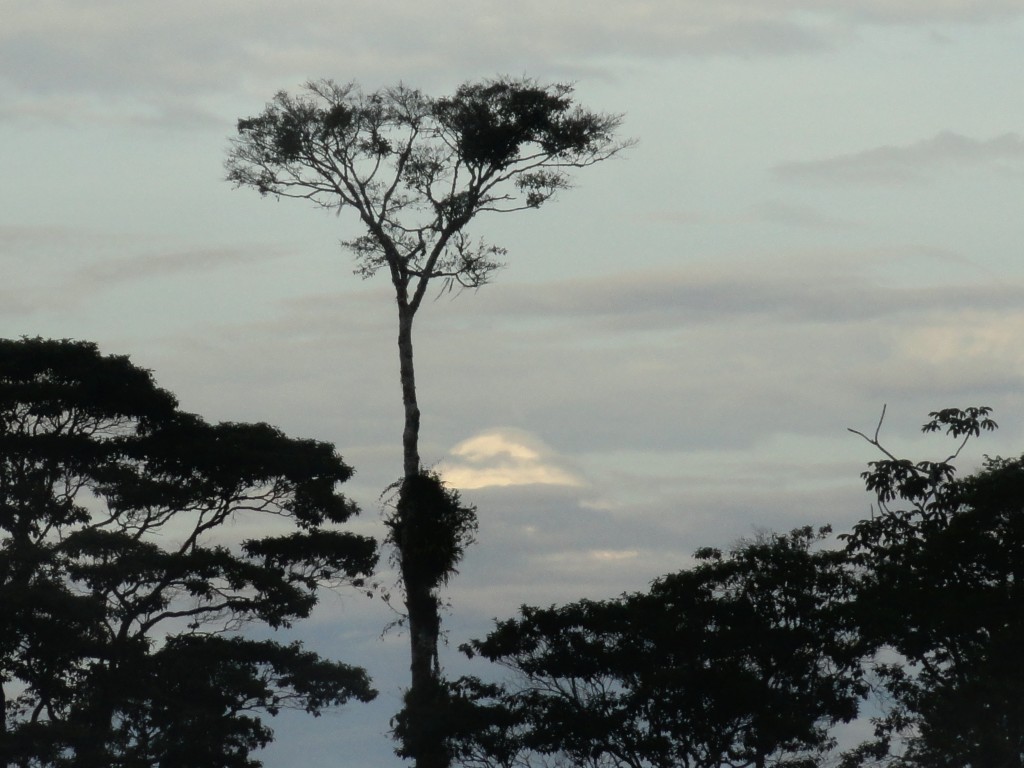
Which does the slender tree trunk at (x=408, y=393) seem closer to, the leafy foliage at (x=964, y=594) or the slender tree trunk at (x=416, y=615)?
the slender tree trunk at (x=416, y=615)

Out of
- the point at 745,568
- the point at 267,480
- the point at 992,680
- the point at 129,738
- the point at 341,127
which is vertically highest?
the point at 341,127

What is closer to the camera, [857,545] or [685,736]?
[857,545]

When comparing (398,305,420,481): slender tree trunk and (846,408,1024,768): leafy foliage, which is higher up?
(398,305,420,481): slender tree trunk

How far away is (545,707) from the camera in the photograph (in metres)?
37.2

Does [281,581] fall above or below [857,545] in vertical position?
above

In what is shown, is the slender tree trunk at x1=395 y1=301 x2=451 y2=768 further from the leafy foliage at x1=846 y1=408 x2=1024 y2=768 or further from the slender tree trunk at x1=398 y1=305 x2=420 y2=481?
the leafy foliage at x1=846 y1=408 x2=1024 y2=768

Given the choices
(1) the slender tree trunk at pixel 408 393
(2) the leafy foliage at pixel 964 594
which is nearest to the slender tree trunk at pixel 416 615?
(1) the slender tree trunk at pixel 408 393

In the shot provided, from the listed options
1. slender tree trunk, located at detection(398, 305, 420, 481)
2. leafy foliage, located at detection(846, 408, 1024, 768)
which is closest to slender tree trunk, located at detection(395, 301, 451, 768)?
slender tree trunk, located at detection(398, 305, 420, 481)

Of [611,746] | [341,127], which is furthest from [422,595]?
[341,127]

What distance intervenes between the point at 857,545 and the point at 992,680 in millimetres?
3511

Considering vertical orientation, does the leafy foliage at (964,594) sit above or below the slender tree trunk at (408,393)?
below

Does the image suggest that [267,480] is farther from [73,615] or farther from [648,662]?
[648,662]

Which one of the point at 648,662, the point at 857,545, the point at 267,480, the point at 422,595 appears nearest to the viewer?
the point at 857,545

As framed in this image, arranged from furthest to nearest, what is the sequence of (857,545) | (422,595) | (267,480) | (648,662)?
(267,480) → (648,662) → (422,595) → (857,545)
